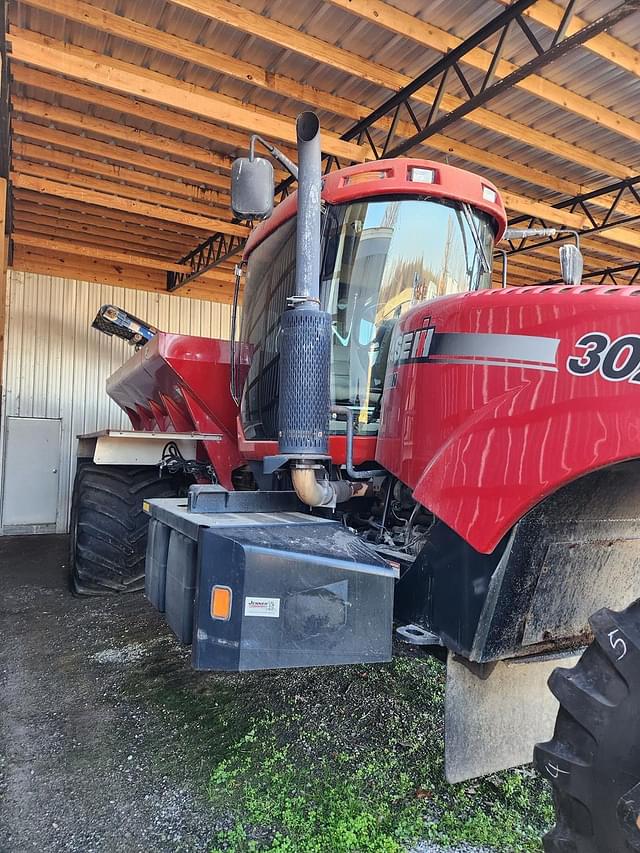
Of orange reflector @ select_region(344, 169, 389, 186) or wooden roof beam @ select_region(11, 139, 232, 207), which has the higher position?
wooden roof beam @ select_region(11, 139, 232, 207)

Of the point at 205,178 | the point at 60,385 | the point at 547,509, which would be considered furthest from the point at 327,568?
the point at 60,385

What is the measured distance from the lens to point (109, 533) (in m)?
4.54

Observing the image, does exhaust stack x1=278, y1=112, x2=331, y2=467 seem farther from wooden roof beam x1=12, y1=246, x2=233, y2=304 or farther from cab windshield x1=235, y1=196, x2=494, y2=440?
wooden roof beam x1=12, y1=246, x2=233, y2=304

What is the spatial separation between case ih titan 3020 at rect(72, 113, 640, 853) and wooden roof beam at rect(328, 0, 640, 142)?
256cm

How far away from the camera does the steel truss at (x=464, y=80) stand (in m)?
4.46

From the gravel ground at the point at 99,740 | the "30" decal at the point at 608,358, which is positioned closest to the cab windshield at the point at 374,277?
the "30" decal at the point at 608,358

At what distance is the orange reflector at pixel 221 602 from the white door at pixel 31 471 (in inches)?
336

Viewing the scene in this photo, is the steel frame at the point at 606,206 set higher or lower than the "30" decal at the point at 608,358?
higher

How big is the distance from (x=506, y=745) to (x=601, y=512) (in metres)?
1.00

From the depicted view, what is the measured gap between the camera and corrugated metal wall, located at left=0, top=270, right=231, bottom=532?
30.9 ft

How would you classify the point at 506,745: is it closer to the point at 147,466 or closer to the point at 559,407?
the point at 559,407

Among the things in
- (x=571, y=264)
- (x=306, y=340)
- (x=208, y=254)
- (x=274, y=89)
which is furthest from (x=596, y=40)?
(x=208, y=254)

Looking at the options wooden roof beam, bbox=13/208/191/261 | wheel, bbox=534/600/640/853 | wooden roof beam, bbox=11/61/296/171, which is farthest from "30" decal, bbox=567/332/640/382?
wooden roof beam, bbox=13/208/191/261

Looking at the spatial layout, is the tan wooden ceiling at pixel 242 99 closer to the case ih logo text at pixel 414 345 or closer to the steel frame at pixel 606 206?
the steel frame at pixel 606 206
